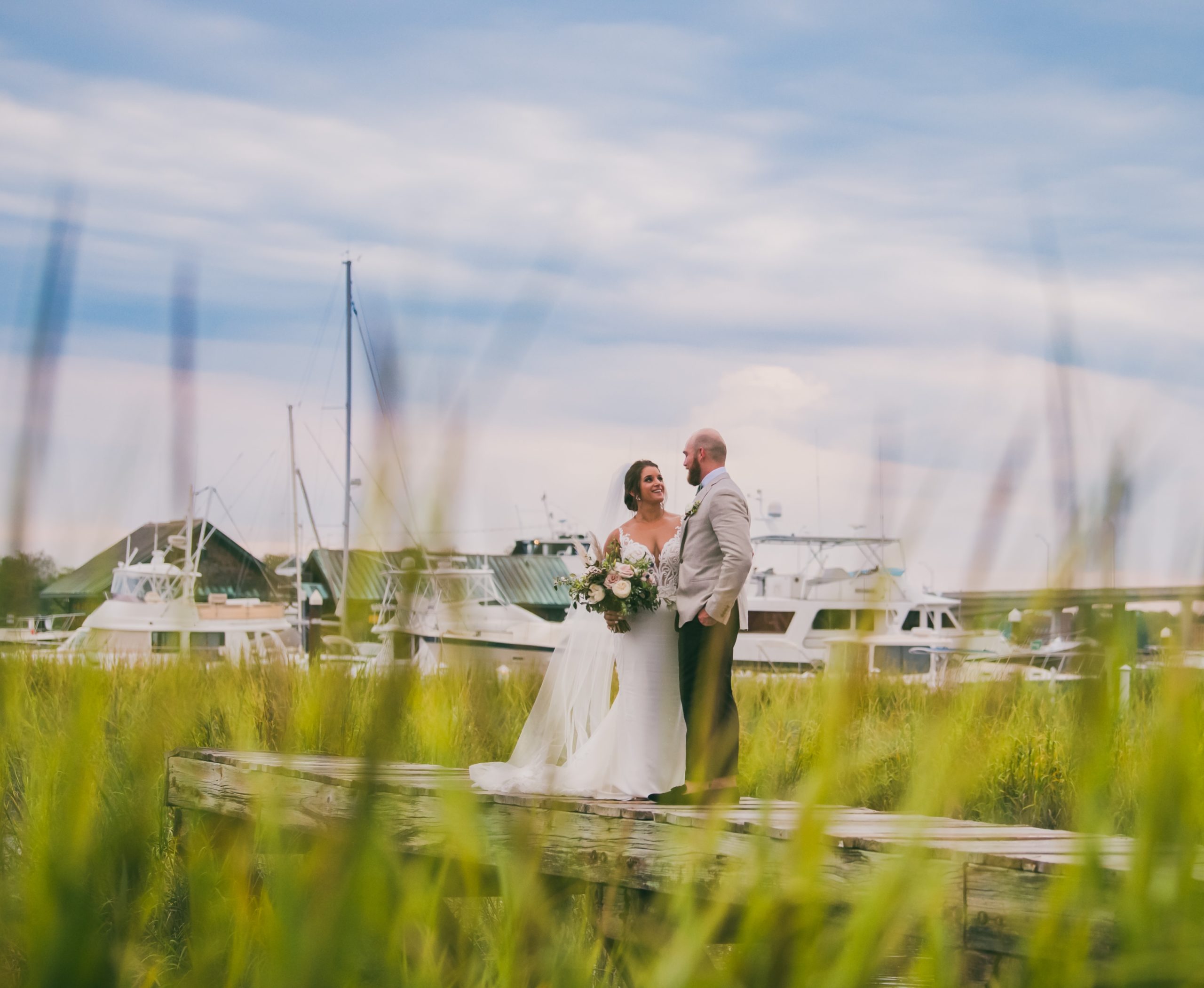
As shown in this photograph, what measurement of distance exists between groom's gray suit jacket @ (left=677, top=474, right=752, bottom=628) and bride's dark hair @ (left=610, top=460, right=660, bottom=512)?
Result: 1.98 ft

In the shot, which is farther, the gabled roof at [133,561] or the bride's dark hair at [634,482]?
the bride's dark hair at [634,482]

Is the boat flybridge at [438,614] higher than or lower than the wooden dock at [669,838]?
higher

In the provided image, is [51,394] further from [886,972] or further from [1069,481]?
[886,972]

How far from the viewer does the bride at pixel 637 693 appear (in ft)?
19.5

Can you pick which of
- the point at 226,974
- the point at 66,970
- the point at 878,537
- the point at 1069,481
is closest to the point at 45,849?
the point at 66,970

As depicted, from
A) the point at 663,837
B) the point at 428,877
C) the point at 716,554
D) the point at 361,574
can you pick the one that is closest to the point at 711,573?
the point at 716,554

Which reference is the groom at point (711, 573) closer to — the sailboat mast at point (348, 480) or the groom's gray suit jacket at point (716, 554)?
the groom's gray suit jacket at point (716, 554)

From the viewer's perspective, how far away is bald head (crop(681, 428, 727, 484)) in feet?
19.2

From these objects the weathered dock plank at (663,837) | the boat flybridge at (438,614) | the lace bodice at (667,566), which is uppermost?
the lace bodice at (667,566)

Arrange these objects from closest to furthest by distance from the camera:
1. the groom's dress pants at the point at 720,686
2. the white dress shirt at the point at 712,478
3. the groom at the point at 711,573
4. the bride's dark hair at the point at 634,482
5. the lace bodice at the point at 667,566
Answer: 1. the groom's dress pants at the point at 720,686
2. the groom at the point at 711,573
3. the white dress shirt at the point at 712,478
4. the lace bodice at the point at 667,566
5. the bride's dark hair at the point at 634,482

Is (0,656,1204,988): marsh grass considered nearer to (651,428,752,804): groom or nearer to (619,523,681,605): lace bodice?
(651,428,752,804): groom

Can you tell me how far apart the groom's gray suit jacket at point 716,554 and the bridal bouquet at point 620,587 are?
0.81 ft

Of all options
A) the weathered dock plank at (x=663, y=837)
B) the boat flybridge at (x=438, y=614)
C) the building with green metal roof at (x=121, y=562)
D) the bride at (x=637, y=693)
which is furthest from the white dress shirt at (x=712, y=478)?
the boat flybridge at (x=438, y=614)

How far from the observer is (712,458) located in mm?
5883
